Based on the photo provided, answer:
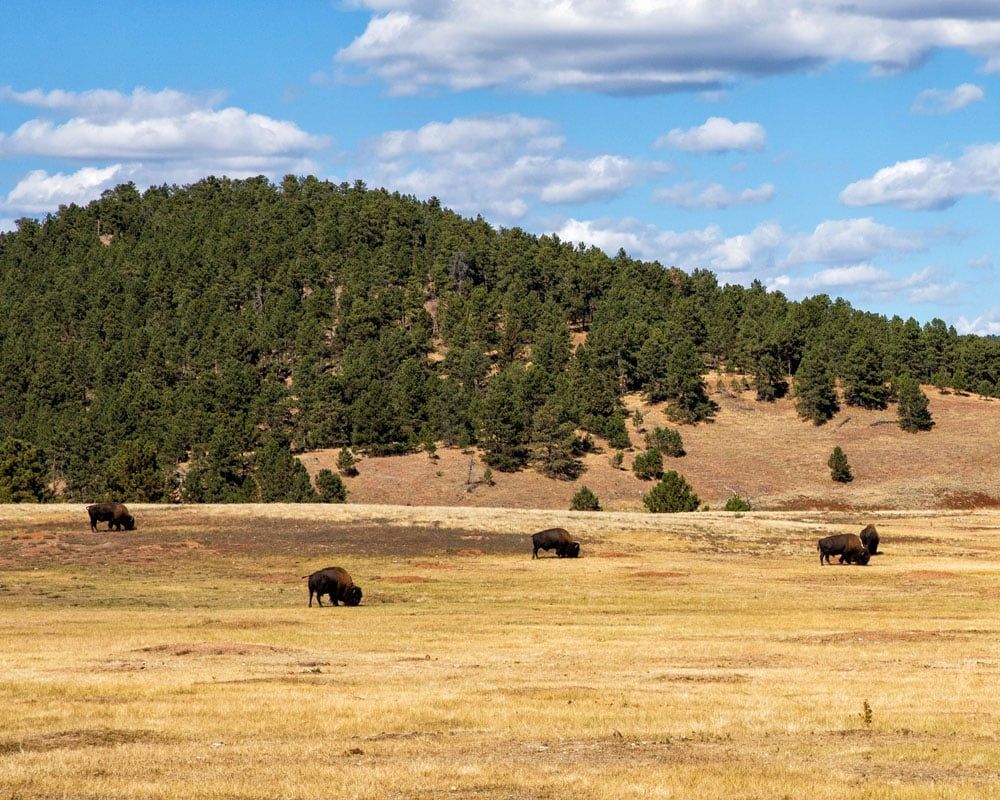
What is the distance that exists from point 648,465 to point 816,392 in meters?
A: 36.3

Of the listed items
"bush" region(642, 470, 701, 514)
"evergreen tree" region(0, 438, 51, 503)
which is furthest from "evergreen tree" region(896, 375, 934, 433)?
"evergreen tree" region(0, 438, 51, 503)

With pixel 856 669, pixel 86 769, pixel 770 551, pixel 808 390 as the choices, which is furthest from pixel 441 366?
pixel 86 769

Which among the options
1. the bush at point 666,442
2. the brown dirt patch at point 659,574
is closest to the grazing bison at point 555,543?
the brown dirt patch at point 659,574

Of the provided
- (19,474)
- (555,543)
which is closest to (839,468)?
(555,543)

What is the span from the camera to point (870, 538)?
77.5 meters

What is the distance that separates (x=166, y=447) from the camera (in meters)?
153

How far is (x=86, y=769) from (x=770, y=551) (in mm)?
63873

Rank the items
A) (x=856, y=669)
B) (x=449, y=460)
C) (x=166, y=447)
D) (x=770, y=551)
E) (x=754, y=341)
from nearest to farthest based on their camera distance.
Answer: (x=856, y=669) < (x=770, y=551) < (x=166, y=447) < (x=449, y=460) < (x=754, y=341)

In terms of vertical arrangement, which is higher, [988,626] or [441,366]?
[441,366]

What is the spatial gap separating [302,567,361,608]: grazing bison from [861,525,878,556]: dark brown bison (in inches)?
1411

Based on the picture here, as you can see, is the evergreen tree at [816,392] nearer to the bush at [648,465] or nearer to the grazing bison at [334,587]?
the bush at [648,465]

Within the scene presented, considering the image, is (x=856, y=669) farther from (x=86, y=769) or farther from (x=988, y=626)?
(x=86, y=769)

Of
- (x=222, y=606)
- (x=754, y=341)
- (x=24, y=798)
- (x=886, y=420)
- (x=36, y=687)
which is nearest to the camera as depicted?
(x=24, y=798)

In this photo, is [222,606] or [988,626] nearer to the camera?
[988,626]
